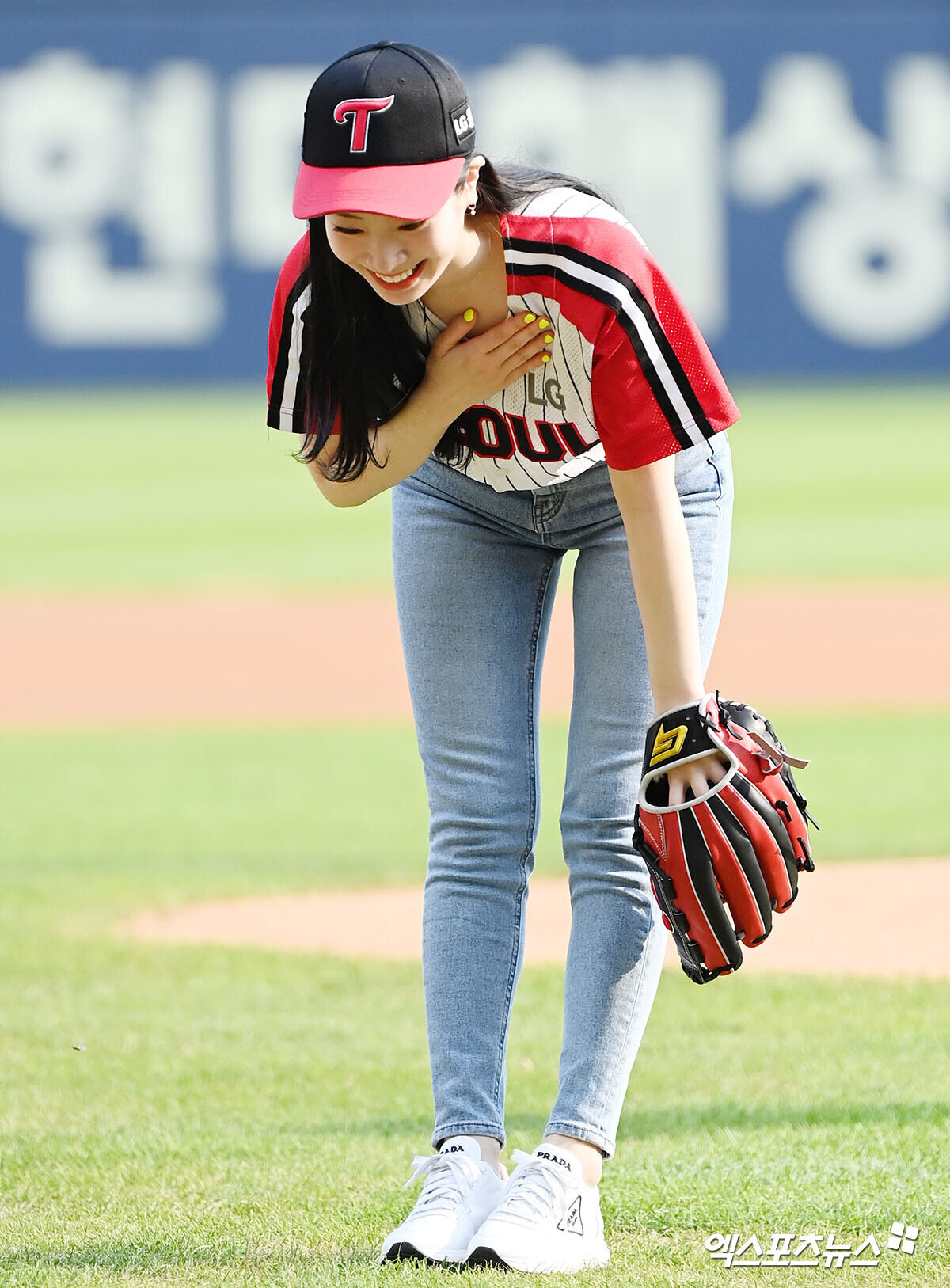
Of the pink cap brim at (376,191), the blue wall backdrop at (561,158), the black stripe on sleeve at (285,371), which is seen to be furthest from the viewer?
the blue wall backdrop at (561,158)

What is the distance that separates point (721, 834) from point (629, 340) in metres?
0.65

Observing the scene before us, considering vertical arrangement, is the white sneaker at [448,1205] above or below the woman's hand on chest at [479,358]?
below

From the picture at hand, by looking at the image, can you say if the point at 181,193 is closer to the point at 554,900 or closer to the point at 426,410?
the point at 554,900

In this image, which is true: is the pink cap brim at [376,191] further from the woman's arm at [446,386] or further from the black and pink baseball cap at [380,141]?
the woman's arm at [446,386]

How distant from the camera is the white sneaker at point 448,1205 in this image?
93.3 inches

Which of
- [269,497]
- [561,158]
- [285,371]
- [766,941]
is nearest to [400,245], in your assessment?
[285,371]

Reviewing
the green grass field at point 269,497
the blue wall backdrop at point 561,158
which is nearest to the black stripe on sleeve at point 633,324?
the green grass field at point 269,497

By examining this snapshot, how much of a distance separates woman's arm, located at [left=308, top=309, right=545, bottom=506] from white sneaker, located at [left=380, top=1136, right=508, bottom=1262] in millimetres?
916

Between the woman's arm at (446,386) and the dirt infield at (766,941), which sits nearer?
the woman's arm at (446,386)

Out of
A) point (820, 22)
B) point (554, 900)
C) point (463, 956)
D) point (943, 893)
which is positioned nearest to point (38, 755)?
point (554, 900)

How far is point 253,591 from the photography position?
41.8 feet

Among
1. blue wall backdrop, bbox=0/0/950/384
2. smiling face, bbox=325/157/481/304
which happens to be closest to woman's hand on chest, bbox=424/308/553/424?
smiling face, bbox=325/157/481/304

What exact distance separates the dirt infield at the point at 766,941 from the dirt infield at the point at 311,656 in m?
3.33

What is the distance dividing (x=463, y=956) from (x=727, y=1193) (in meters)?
0.58
